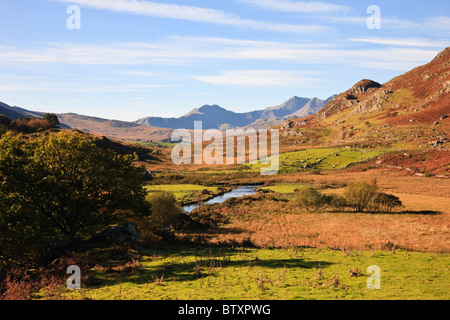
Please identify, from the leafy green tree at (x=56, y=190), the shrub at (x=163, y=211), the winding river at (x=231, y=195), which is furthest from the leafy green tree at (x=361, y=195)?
the leafy green tree at (x=56, y=190)

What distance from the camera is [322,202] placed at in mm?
64500

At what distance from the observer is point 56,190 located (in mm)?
26578

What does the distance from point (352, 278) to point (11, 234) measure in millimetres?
25048

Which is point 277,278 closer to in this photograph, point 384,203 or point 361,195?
point 361,195

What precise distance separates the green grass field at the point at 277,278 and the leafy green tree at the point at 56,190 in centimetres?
688

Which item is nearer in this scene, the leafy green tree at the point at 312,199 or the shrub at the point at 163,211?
the shrub at the point at 163,211

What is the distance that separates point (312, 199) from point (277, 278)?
4876 cm

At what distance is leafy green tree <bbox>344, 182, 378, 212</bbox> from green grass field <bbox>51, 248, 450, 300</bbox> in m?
36.0

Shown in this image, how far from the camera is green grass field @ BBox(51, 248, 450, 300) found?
15.7m

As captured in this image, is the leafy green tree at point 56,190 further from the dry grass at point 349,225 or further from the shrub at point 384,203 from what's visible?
the shrub at point 384,203

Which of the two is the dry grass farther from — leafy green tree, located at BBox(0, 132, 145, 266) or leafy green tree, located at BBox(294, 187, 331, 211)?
leafy green tree, located at BBox(0, 132, 145, 266)

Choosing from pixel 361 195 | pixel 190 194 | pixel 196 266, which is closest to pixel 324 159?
pixel 190 194

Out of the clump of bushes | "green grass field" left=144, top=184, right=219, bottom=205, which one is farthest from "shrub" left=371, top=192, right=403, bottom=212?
"green grass field" left=144, top=184, right=219, bottom=205

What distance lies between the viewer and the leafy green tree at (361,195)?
197ft
